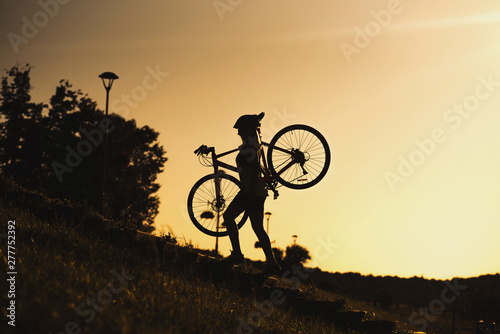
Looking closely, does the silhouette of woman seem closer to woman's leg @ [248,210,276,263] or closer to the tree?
woman's leg @ [248,210,276,263]

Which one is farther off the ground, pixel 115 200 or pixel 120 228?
pixel 115 200

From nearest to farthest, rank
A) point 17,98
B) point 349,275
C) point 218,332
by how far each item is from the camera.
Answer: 1. point 218,332
2. point 17,98
3. point 349,275

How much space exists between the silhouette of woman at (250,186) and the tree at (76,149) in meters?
24.9

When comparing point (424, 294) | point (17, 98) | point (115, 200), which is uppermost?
point (17, 98)

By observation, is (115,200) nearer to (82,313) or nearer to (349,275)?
(82,313)

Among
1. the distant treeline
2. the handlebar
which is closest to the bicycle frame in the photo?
the handlebar

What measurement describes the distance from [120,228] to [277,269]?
3248 millimetres

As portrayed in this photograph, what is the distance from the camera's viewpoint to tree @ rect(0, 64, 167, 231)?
33938 millimetres

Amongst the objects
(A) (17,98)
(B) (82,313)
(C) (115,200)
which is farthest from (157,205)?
(B) (82,313)

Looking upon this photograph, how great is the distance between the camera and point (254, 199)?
9133 millimetres

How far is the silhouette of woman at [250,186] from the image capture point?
916 cm

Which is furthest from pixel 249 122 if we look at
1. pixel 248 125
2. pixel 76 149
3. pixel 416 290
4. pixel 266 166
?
pixel 416 290

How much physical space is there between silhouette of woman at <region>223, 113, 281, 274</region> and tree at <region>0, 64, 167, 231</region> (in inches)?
982

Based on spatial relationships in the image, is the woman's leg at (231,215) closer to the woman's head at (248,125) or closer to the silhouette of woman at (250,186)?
the silhouette of woman at (250,186)
